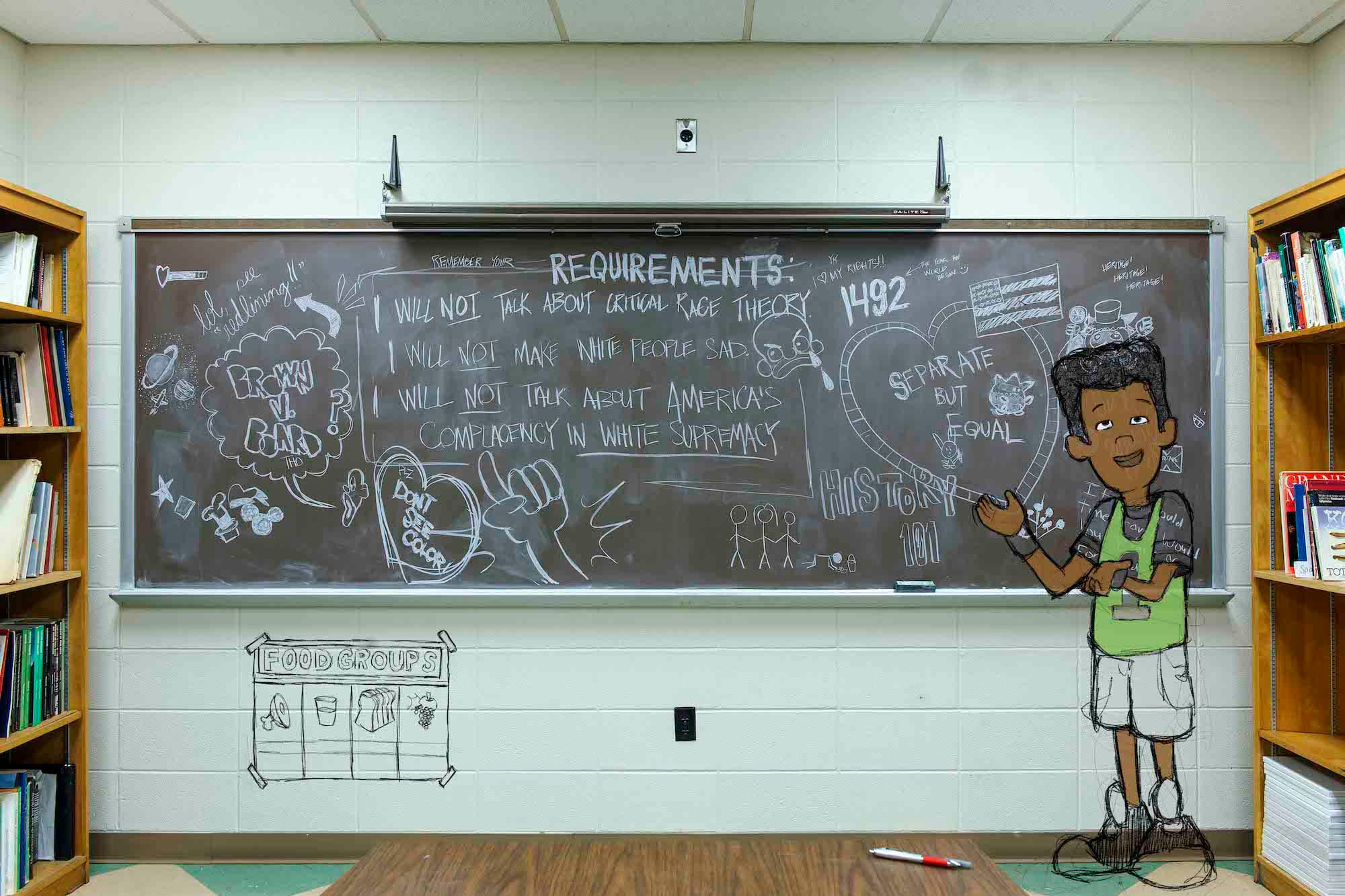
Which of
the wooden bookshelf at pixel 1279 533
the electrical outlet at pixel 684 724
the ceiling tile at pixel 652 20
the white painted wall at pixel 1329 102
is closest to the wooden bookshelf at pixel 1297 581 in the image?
the wooden bookshelf at pixel 1279 533

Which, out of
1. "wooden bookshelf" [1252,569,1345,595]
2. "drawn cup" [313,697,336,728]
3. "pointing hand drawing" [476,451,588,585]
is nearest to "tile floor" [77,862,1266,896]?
"drawn cup" [313,697,336,728]

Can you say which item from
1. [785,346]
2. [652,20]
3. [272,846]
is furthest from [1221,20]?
[272,846]

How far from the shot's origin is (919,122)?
110 inches

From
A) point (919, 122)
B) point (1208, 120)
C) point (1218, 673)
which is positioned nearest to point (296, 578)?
point (919, 122)

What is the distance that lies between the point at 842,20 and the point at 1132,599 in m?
2.22

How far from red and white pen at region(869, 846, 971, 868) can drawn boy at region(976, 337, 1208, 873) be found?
1433 millimetres

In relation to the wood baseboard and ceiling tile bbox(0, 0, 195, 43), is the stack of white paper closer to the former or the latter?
the wood baseboard

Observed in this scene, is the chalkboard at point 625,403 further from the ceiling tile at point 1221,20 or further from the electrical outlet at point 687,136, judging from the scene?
the ceiling tile at point 1221,20

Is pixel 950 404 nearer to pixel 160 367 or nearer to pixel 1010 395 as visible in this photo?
pixel 1010 395

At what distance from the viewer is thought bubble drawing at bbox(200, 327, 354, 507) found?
2.76 metres

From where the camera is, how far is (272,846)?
273 cm

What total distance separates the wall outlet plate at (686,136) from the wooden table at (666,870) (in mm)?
2193

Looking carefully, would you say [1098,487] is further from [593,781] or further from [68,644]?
[68,644]

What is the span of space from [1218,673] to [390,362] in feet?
10.2
